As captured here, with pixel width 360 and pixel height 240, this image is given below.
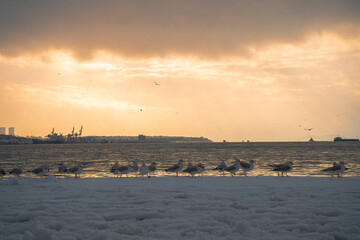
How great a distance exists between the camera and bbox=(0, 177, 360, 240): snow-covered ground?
570cm

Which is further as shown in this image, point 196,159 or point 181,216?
point 196,159

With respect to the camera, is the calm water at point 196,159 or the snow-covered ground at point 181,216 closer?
the snow-covered ground at point 181,216

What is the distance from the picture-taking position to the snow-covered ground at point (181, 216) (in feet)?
18.7

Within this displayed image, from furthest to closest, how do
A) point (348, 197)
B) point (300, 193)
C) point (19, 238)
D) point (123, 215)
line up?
point (300, 193) → point (348, 197) → point (123, 215) → point (19, 238)

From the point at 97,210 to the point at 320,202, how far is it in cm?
599

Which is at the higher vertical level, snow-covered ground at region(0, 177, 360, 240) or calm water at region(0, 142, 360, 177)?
snow-covered ground at region(0, 177, 360, 240)

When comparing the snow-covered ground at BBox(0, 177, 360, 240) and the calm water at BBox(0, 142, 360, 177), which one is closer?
the snow-covered ground at BBox(0, 177, 360, 240)

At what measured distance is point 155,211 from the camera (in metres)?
7.22

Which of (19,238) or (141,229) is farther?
(141,229)

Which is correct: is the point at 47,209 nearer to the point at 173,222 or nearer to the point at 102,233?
the point at 102,233

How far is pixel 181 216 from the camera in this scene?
22.8 feet

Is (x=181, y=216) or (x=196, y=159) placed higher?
(x=181, y=216)

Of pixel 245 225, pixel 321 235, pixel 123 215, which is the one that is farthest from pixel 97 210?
pixel 321 235

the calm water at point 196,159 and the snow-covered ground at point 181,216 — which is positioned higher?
the snow-covered ground at point 181,216
